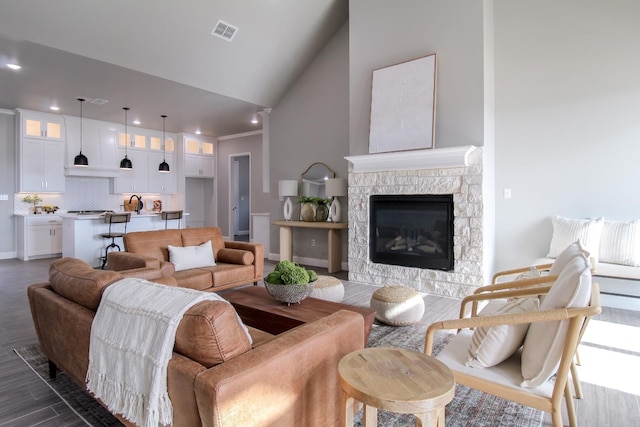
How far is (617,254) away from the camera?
375cm

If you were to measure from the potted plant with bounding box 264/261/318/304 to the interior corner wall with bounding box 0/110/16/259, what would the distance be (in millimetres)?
7301

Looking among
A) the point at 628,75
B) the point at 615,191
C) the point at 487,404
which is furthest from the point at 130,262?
the point at 628,75

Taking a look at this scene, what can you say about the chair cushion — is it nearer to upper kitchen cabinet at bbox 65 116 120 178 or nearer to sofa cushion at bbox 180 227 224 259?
sofa cushion at bbox 180 227 224 259

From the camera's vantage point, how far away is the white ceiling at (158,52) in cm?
416

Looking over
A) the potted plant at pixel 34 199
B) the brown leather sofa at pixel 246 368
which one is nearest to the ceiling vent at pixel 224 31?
the brown leather sofa at pixel 246 368

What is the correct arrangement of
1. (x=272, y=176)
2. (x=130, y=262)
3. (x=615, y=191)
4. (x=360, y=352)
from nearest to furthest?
(x=360, y=352), (x=130, y=262), (x=615, y=191), (x=272, y=176)

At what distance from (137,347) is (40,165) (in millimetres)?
7791

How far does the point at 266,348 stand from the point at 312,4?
17.7ft

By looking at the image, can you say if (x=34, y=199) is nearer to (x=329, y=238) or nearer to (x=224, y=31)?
(x=224, y=31)

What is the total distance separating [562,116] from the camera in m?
4.29

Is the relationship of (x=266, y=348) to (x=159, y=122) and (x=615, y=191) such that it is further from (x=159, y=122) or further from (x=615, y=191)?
(x=159, y=122)

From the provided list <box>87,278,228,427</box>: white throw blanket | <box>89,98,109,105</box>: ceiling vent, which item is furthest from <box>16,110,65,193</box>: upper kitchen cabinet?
<box>87,278,228,427</box>: white throw blanket

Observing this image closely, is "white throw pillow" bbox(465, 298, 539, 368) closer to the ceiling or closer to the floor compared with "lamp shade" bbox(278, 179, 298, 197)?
closer to the floor

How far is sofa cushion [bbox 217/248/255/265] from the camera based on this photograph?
4.34 metres
